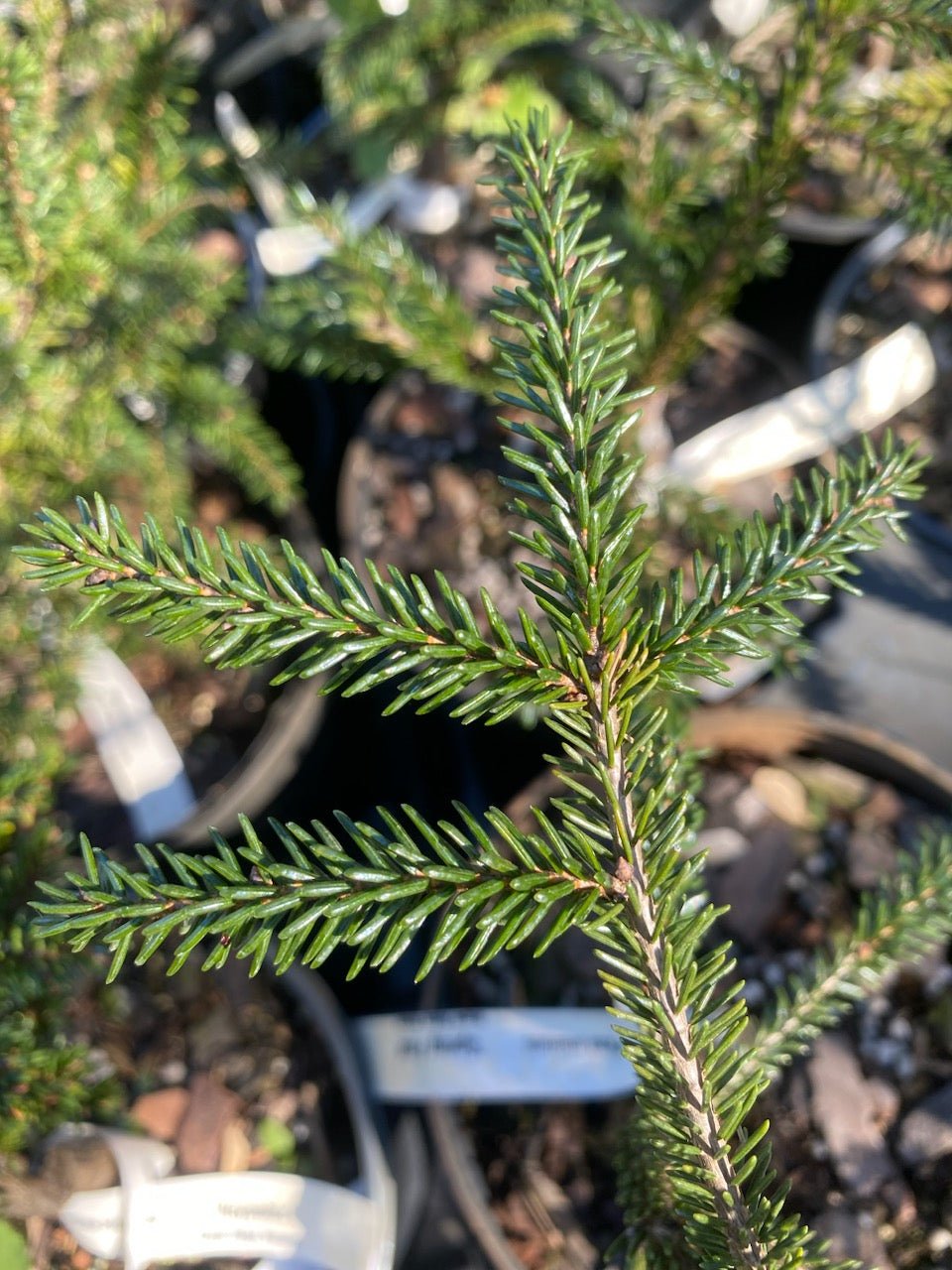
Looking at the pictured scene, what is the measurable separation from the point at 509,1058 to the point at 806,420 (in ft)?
4.12

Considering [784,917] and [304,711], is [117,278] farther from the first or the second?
[784,917]

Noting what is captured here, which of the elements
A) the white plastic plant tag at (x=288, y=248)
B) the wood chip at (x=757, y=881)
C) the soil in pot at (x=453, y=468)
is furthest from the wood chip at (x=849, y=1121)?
the white plastic plant tag at (x=288, y=248)

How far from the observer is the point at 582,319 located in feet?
2.27

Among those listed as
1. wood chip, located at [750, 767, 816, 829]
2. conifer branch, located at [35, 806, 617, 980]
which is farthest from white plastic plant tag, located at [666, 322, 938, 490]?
conifer branch, located at [35, 806, 617, 980]

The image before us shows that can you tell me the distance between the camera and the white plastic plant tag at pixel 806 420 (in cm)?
179

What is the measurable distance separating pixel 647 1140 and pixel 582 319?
624 mm

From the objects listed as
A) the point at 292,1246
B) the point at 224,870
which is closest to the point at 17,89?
the point at 224,870

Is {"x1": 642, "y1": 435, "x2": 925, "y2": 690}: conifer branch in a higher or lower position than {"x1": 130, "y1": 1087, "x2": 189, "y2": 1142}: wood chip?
higher

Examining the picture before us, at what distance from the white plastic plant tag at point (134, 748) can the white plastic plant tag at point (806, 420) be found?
1.02 m

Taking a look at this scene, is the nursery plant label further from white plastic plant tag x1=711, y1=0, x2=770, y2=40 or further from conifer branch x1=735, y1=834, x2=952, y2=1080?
white plastic plant tag x1=711, y1=0, x2=770, y2=40

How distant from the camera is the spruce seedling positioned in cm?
62

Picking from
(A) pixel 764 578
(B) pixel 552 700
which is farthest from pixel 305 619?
(A) pixel 764 578

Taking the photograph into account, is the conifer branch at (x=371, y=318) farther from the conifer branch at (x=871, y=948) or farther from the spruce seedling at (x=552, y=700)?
the conifer branch at (x=871, y=948)

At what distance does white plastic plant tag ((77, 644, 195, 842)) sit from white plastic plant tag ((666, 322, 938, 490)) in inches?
40.0
